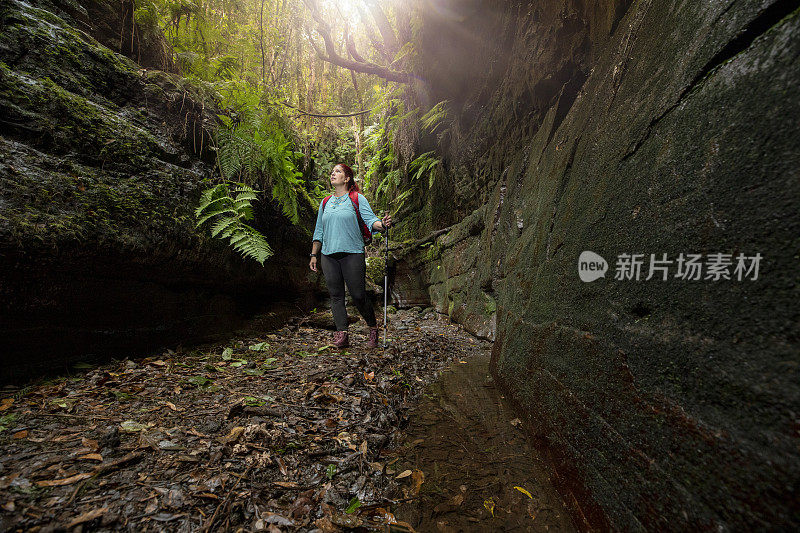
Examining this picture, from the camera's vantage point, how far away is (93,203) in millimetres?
2477

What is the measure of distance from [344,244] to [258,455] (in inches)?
100

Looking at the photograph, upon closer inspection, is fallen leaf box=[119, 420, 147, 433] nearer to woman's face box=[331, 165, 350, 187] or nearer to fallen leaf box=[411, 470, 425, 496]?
fallen leaf box=[411, 470, 425, 496]

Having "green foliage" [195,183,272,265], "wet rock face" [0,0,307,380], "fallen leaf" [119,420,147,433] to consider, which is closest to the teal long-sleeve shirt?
"green foliage" [195,183,272,265]

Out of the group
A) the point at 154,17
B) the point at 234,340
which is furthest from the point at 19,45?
the point at 234,340

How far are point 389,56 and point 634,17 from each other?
21.9 ft

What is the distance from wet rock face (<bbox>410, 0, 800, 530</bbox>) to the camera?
2.61 ft

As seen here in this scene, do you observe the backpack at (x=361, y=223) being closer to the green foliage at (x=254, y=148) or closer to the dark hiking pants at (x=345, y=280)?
the dark hiking pants at (x=345, y=280)

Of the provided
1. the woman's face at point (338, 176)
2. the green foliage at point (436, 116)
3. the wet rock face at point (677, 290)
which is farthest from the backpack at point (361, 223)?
the green foliage at point (436, 116)

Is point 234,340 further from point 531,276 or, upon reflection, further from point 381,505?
point 531,276

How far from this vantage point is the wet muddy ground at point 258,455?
1.27 meters

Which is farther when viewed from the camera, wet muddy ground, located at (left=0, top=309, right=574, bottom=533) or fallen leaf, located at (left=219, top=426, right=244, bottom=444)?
fallen leaf, located at (left=219, top=426, right=244, bottom=444)

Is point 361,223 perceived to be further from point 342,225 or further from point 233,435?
point 233,435

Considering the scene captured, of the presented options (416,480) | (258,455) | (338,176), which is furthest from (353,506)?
(338,176)

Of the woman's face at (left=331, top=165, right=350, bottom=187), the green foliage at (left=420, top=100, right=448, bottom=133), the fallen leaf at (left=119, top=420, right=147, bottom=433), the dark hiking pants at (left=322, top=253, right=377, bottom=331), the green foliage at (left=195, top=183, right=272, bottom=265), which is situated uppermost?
the green foliage at (left=420, top=100, right=448, bottom=133)
